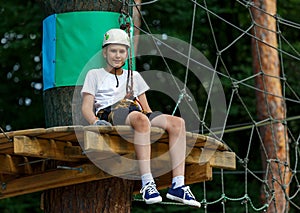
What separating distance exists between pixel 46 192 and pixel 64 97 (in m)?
0.55

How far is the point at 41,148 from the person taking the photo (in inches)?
208

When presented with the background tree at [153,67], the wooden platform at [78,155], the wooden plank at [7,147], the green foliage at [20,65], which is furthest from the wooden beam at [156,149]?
the green foliage at [20,65]

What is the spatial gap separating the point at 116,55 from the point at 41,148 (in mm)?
741

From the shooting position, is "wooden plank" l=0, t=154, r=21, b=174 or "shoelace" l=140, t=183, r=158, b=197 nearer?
"shoelace" l=140, t=183, r=158, b=197

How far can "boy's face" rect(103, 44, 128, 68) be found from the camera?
571cm

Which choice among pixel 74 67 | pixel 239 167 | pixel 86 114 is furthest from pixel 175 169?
pixel 239 167

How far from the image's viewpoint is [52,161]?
582 centimetres

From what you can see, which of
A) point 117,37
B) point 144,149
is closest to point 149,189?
point 144,149

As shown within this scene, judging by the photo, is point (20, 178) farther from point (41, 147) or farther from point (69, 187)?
point (41, 147)

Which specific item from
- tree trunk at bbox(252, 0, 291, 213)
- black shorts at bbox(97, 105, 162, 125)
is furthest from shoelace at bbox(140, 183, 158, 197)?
tree trunk at bbox(252, 0, 291, 213)

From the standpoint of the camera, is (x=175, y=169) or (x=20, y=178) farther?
(x=20, y=178)

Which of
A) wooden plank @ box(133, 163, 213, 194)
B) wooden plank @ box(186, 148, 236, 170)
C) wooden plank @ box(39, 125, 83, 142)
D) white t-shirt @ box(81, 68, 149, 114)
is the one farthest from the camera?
wooden plank @ box(133, 163, 213, 194)

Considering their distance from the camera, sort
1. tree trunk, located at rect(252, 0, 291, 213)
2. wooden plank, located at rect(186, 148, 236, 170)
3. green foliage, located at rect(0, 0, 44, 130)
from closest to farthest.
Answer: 1. wooden plank, located at rect(186, 148, 236, 170)
2. tree trunk, located at rect(252, 0, 291, 213)
3. green foliage, located at rect(0, 0, 44, 130)

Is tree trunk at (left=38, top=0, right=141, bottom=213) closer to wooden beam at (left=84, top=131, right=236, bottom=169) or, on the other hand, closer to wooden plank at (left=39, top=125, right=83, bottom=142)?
wooden beam at (left=84, top=131, right=236, bottom=169)
